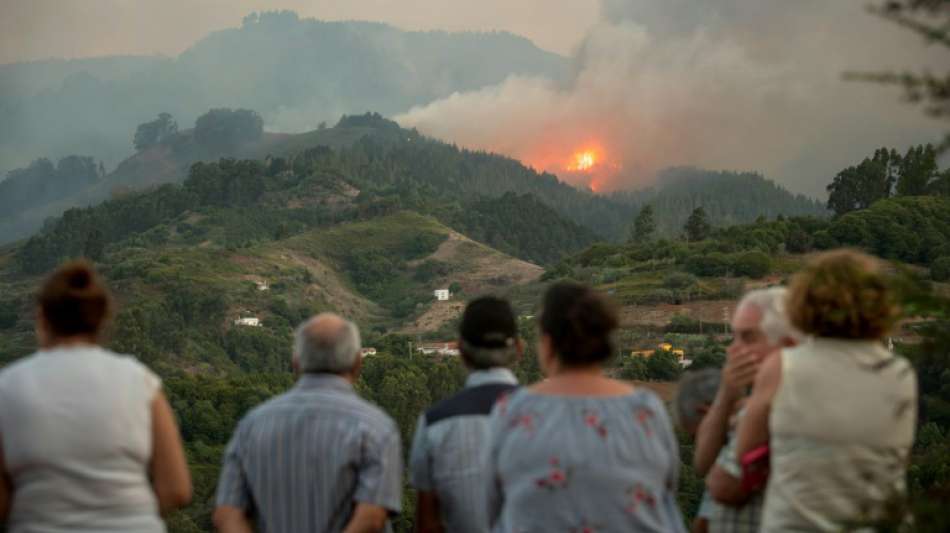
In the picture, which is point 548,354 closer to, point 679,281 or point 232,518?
point 232,518

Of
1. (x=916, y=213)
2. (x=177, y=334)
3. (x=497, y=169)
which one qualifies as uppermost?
(x=497, y=169)

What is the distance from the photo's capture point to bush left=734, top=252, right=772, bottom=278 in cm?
7381

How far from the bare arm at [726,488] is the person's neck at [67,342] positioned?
6.16 ft

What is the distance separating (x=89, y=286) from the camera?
11.0 ft

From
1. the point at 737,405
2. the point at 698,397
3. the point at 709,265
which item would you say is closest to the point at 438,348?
the point at 709,265

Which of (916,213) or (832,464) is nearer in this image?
(832,464)

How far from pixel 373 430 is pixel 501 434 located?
0.56m

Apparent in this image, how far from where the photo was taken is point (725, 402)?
3768 mm

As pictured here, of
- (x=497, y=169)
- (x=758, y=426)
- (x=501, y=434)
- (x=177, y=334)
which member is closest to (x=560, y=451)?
(x=501, y=434)

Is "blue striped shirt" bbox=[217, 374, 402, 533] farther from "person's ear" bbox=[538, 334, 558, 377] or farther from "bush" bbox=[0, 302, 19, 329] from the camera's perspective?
"bush" bbox=[0, 302, 19, 329]

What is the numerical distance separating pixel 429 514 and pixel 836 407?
1415 mm

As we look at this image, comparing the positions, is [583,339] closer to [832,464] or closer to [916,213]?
[832,464]

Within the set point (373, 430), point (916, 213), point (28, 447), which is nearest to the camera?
point (28, 447)

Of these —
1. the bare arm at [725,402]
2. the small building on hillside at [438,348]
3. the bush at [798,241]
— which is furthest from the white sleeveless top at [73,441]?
the bush at [798,241]
